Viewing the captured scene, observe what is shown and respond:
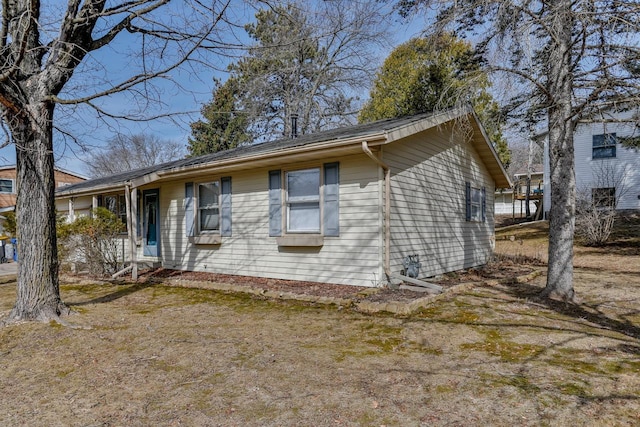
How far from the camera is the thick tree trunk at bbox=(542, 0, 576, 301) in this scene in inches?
237

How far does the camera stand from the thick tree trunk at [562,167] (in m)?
6.01

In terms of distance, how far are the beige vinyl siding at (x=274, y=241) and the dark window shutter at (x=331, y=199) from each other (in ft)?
0.33

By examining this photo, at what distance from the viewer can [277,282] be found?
807 centimetres

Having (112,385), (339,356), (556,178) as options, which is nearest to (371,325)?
(339,356)

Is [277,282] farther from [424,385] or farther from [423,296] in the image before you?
[424,385]

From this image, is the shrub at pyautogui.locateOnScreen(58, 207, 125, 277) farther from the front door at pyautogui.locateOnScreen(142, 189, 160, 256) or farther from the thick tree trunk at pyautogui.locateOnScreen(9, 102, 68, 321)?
the thick tree trunk at pyautogui.locateOnScreen(9, 102, 68, 321)

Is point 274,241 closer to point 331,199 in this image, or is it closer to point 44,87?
point 331,199

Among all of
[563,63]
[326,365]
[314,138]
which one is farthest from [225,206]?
[563,63]

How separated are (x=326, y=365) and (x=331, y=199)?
411 centimetres

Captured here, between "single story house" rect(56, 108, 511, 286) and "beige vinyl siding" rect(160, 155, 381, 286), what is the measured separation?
22mm

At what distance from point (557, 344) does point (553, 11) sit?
4.59 metres

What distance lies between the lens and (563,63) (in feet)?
19.8

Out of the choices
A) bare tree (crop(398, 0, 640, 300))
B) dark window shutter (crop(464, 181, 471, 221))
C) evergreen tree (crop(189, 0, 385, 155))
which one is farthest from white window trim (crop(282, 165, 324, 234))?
evergreen tree (crop(189, 0, 385, 155))

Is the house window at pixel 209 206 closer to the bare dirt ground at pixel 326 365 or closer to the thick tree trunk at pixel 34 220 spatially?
the bare dirt ground at pixel 326 365
